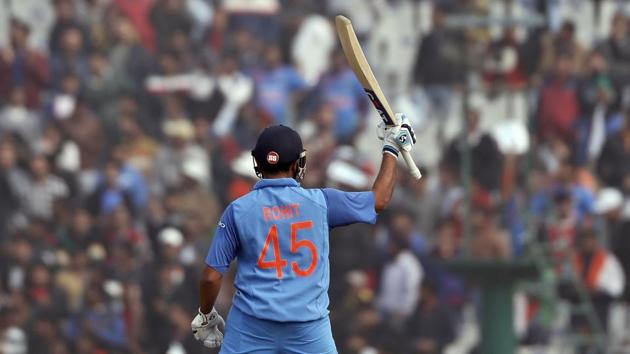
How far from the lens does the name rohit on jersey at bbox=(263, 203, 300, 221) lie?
23.4ft

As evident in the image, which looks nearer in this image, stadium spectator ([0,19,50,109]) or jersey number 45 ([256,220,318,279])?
jersey number 45 ([256,220,318,279])

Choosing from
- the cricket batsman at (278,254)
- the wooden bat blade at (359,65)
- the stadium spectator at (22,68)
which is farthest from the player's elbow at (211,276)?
the stadium spectator at (22,68)

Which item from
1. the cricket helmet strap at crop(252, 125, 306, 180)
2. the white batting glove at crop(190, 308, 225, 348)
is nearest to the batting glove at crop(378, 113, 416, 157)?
the cricket helmet strap at crop(252, 125, 306, 180)

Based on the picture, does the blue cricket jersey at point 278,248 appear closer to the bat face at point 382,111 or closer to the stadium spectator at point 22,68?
the bat face at point 382,111

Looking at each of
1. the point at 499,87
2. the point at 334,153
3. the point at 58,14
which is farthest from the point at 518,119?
the point at 58,14

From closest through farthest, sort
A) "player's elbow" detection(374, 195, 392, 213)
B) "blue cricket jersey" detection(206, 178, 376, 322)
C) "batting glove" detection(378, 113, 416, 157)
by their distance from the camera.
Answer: "blue cricket jersey" detection(206, 178, 376, 322) < "player's elbow" detection(374, 195, 392, 213) < "batting glove" detection(378, 113, 416, 157)

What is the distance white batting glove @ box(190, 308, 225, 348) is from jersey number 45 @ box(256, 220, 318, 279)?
17.4 inches

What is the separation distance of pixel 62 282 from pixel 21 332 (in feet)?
2.13

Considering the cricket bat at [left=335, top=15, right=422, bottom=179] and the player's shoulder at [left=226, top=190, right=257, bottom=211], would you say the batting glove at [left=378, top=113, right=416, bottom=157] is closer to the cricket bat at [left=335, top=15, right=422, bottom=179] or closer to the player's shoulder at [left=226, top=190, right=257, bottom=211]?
the cricket bat at [left=335, top=15, right=422, bottom=179]

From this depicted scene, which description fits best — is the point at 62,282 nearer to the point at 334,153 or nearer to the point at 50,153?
the point at 50,153

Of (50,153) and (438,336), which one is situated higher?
(50,153)

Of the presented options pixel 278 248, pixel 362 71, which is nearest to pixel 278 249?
pixel 278 248

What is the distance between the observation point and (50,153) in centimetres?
1648

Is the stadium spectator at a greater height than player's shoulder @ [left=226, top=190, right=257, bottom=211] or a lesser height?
greater
